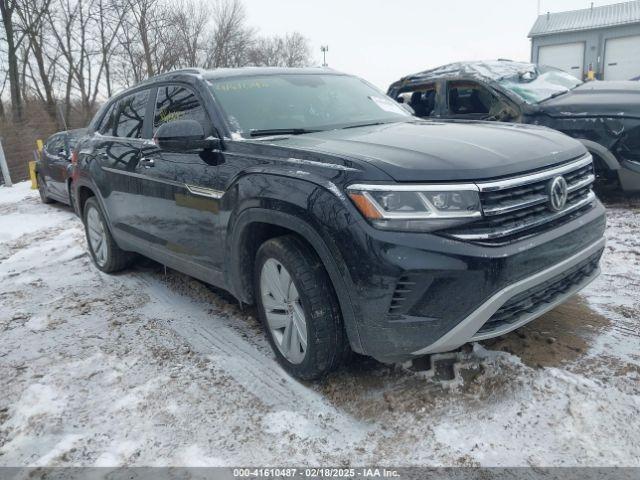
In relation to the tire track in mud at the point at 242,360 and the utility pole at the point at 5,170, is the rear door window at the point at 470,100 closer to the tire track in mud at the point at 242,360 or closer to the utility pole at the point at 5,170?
the tire track in mud at the point at 242,360

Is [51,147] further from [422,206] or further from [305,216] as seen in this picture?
[422,206]

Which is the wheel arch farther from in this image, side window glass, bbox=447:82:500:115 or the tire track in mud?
side window glass, bbox=447:82:500:115

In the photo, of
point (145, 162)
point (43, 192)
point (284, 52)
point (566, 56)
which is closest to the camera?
point (145, 162)

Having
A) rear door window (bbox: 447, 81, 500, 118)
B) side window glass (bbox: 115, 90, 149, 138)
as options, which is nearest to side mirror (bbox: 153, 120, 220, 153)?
side window glass (bbox: 115, 90, 149, 138)

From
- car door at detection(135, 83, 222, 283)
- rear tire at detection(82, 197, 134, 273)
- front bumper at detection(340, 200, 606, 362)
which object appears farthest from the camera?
rear tire at detection(82, 197, 134, 273)

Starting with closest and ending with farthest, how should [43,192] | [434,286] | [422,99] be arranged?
[434,286] → [422,99] → [43,192]

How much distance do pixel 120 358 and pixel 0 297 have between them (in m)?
2.18

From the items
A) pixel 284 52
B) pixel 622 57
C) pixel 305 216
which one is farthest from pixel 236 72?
pixel 284 52

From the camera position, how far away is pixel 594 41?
94.5 feet

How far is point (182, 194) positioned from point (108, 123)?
6.45 ft

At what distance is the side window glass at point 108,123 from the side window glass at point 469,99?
4.20 m

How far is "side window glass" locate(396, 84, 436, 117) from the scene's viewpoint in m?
7.27

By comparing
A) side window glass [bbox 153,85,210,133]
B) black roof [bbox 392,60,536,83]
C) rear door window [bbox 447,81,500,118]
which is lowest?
rear door window [bbox 447,81,500,118]

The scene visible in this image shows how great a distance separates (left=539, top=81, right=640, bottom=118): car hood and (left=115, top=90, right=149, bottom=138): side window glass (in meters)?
4.44
